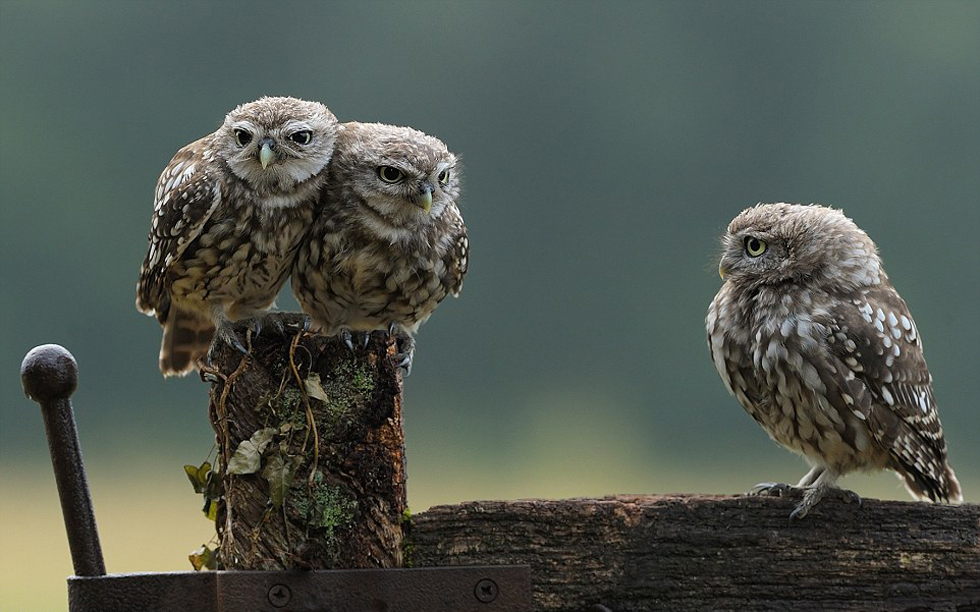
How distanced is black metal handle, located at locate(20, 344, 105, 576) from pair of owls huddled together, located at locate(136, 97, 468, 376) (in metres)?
0.87

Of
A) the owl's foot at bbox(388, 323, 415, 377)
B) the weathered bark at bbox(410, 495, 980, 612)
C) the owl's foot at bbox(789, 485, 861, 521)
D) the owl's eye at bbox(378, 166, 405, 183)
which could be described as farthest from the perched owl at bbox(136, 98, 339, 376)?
the owl's foot at bbox(789, 485, 861, 521)

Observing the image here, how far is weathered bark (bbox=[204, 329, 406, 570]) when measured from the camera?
1.60 meters

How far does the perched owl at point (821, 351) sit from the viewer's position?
8.52 ft

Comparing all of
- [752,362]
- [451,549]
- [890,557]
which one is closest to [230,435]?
[451,549]

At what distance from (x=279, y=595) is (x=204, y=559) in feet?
1.29

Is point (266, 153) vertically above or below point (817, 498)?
above

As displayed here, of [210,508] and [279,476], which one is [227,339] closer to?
[210,508]

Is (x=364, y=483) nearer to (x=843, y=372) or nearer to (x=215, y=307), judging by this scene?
(x=215, y=307)

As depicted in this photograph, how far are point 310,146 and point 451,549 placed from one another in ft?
3.86

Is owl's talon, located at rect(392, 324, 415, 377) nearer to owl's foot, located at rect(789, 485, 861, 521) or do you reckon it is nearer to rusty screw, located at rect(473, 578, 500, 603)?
rusty screw, located at rect(473, 578, 500, 603)

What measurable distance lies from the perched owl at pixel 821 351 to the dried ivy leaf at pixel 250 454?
140 cm

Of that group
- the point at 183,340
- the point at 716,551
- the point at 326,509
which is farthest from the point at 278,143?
the point at 716,551

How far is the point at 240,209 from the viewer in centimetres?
253

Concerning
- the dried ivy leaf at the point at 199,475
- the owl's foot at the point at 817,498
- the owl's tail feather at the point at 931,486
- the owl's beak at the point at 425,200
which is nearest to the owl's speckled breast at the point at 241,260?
the owl's beak at the point at 425,200
